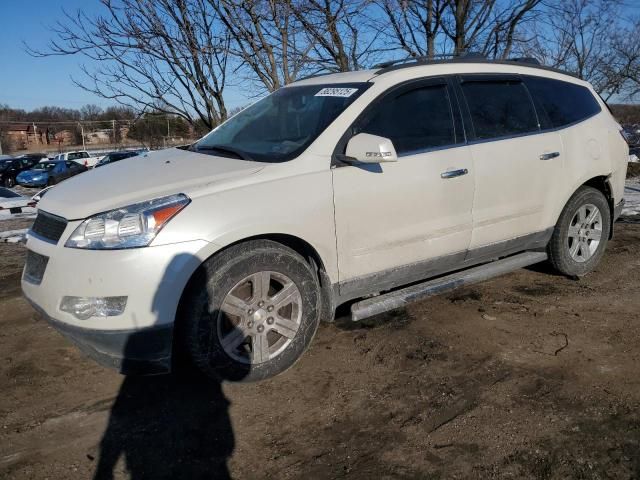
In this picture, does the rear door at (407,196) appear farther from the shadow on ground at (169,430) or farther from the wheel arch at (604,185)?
the wheel arch at (604,185)

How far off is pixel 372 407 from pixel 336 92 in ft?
6.84

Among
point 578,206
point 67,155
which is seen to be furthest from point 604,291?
point 67,155

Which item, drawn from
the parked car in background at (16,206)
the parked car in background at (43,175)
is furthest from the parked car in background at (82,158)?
the parked car in background at (16,206)

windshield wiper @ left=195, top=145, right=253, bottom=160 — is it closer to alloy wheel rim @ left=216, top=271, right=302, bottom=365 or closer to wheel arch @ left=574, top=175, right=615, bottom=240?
alloy wheel rim @ left=216, top=271, right=302, bottom=365

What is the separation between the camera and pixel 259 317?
10.2 feet

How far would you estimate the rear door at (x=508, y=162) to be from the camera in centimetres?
393

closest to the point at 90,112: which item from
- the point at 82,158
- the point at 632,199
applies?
the point at 82,158

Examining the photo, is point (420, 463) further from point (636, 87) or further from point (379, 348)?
point (636, 87)

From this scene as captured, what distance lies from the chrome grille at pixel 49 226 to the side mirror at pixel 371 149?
5.50 ft

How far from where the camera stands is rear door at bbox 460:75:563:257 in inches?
155

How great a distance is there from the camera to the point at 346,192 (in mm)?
3295

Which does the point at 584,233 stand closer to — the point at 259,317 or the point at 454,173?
the point at 454,173

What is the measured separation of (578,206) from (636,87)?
2633 cm

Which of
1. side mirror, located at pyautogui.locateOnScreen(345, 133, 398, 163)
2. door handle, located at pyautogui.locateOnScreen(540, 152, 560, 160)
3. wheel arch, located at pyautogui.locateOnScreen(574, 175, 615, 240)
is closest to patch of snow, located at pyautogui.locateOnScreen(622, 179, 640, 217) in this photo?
wheel arch, located at pyautogui.locateOnScreen(574, 175, 615, 240)
